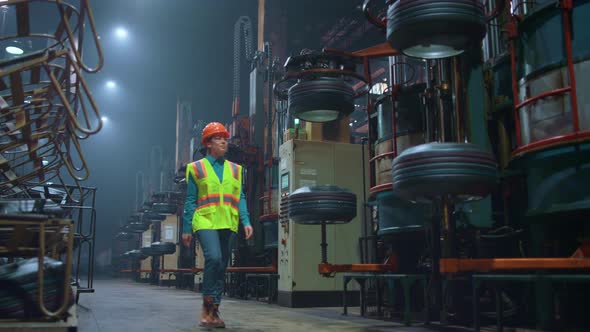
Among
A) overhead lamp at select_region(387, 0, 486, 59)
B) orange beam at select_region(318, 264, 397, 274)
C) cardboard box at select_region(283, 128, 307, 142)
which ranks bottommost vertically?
orange beam at select_region(318, 264, 397, 274)

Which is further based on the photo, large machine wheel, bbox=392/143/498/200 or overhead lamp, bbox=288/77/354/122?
overhead lamp, bbox=288/77/354/122

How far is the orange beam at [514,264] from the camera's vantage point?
11.5 feet

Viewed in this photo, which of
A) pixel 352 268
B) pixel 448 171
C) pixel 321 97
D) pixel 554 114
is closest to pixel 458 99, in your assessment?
pixel 554 114

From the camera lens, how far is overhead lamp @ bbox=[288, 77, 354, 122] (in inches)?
216

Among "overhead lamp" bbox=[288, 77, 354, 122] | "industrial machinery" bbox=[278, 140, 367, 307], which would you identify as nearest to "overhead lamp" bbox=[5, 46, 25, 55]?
"industrial machinery" bbox=[278, 140, 367, 307]

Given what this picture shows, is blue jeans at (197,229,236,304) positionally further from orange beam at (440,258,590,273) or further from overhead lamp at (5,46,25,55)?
overhead lamp at (5,46,25,55)

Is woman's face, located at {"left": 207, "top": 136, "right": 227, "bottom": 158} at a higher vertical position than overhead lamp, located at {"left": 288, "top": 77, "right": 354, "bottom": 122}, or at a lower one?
lower

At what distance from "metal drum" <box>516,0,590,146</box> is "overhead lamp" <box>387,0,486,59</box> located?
0.62 m

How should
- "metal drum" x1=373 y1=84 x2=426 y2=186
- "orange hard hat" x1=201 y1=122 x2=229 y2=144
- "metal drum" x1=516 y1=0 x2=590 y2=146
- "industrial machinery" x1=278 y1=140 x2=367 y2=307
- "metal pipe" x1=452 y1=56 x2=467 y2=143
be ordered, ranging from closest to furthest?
"metal drum" x1=516 y1=0 x2=590 y2=146, "metal pipe" x1=452 y1=56 x2=467 y2=143, "orange hard hat" x1=201 y1=122 x2=229 y2=144, "metal drum" x1=373 y1=84 x2=426 y2=186, "industrial machinery" x1=278 y1=140 x2=367 y2=307

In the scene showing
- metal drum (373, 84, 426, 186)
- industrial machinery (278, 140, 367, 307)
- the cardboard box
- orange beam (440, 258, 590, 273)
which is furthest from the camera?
the cardboard box

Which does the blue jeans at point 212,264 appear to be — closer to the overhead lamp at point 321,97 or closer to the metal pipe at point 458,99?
the overhead lamp at point 321,97

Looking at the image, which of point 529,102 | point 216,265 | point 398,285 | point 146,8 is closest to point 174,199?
point 146,8

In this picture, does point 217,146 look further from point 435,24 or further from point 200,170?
point 435,24

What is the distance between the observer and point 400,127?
5.52 metres
